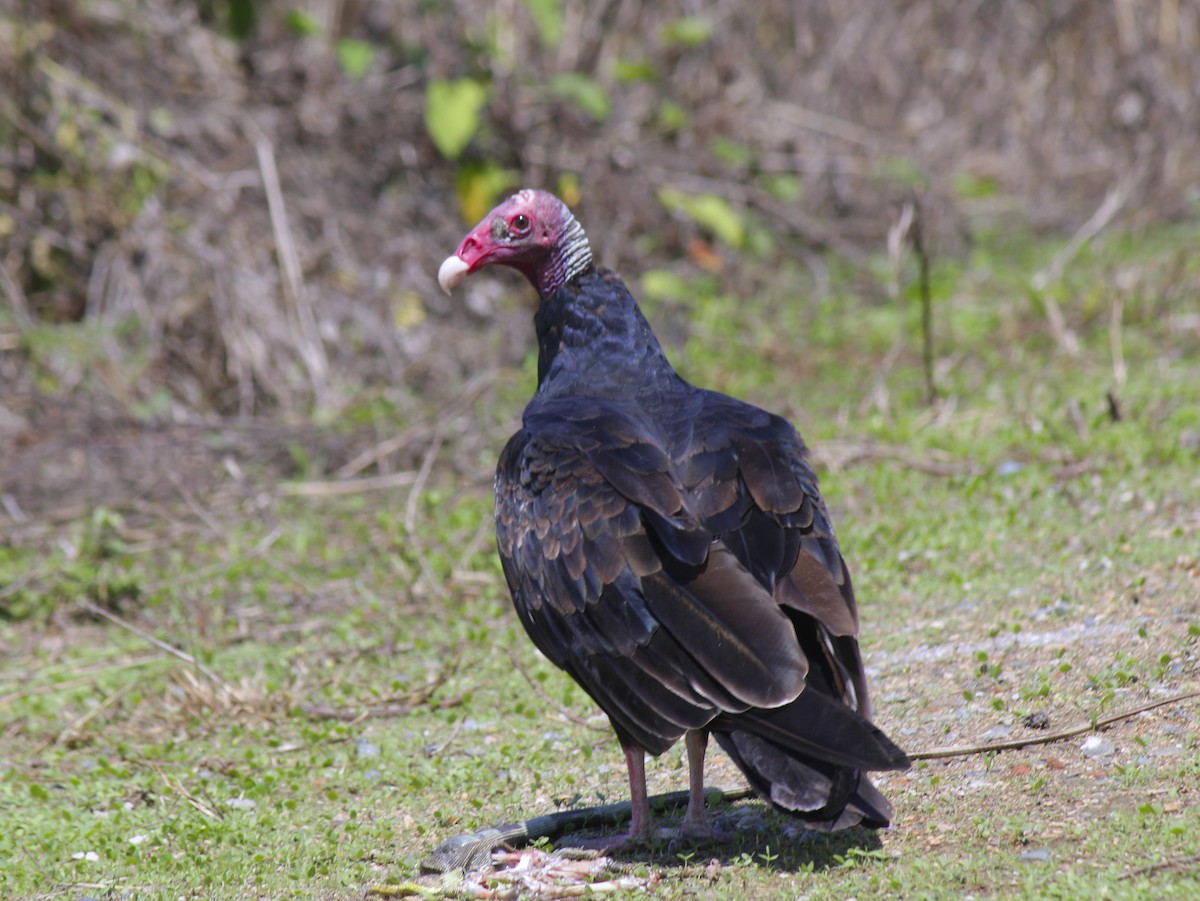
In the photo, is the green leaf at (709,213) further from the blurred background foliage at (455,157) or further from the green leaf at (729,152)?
the green leaf at (729,152)

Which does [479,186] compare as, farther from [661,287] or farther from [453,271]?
[453,271]

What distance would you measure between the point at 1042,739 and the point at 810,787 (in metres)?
0.98

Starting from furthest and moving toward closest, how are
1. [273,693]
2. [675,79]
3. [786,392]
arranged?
[675,79] < [786,392] < [273,693]

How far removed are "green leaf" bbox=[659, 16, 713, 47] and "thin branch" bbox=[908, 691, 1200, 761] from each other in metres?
8.21

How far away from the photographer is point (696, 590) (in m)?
3.52

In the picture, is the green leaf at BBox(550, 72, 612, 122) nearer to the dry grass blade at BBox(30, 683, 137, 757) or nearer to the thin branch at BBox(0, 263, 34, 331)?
the thin branch at BBox(0, 263, 34, 331)

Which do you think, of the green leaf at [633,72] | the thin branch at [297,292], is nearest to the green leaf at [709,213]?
the green leaf at [633,72]

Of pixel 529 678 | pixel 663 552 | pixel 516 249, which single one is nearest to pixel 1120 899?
pixel 663 552

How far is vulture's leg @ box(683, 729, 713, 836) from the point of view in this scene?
379 cm

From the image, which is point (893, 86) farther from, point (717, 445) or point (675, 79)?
point (717, 445)

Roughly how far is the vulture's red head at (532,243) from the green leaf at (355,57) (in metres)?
5.54

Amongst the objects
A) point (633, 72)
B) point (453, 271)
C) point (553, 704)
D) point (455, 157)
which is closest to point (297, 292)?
point (455, 157)

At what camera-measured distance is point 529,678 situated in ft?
16.6

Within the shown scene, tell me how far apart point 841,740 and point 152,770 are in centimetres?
253
